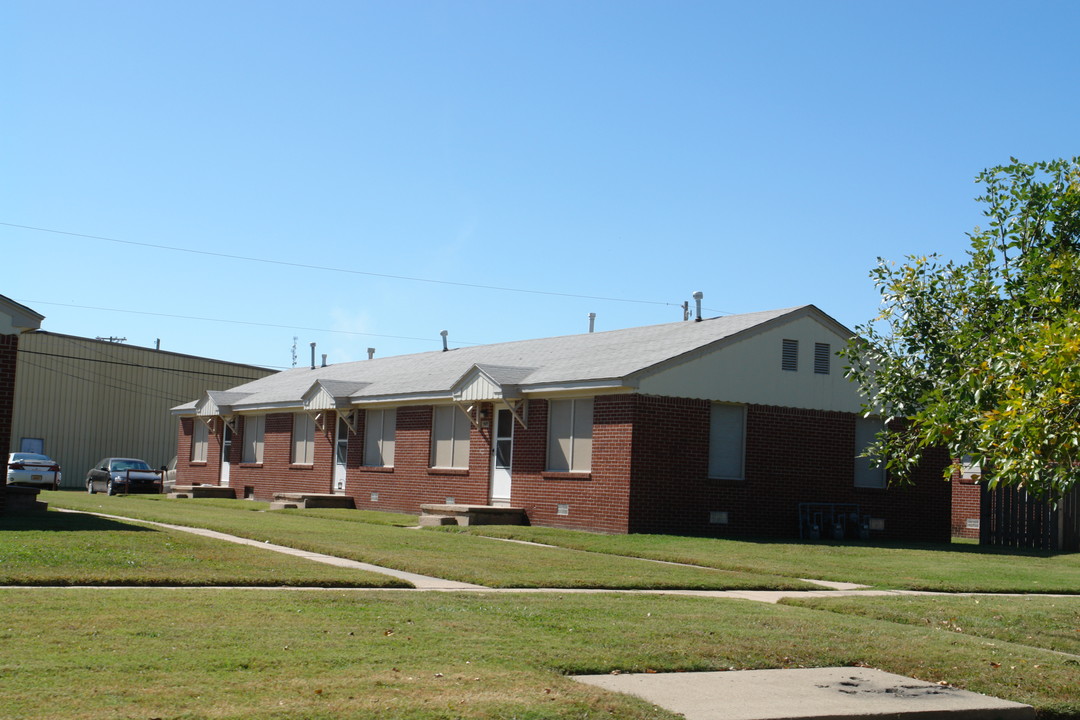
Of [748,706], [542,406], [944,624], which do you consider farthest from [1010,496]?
[748,706]

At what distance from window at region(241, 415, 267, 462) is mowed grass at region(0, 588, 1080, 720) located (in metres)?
27.7

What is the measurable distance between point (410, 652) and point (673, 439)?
16.1 m

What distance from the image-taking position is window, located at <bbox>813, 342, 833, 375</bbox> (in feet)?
85.6

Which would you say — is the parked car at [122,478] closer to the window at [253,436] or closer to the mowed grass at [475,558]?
the window at [253,436]

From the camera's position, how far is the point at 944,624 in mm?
11695

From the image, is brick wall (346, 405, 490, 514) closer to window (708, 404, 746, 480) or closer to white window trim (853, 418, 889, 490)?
window (708, 404, 746, 480)

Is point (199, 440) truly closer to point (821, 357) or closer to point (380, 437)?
point (380, 437)

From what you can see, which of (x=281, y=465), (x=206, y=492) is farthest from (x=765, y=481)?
(x=206, y=492)

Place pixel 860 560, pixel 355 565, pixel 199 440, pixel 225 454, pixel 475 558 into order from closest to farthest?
pixel 355 565
pixel 475 558
pixel 860 560
pixel 225 454
pixel 199 440

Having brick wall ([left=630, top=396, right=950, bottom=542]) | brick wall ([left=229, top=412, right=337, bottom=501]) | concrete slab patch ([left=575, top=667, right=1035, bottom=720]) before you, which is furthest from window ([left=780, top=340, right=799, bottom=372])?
concrete slab patch ([left=575, top=667, right=1035, bottom=720])

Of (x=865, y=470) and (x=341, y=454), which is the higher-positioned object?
(x=865, y=470)

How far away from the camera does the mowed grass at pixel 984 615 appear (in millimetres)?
11133

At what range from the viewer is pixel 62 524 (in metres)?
18.4

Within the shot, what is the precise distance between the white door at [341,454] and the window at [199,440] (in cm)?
1047
